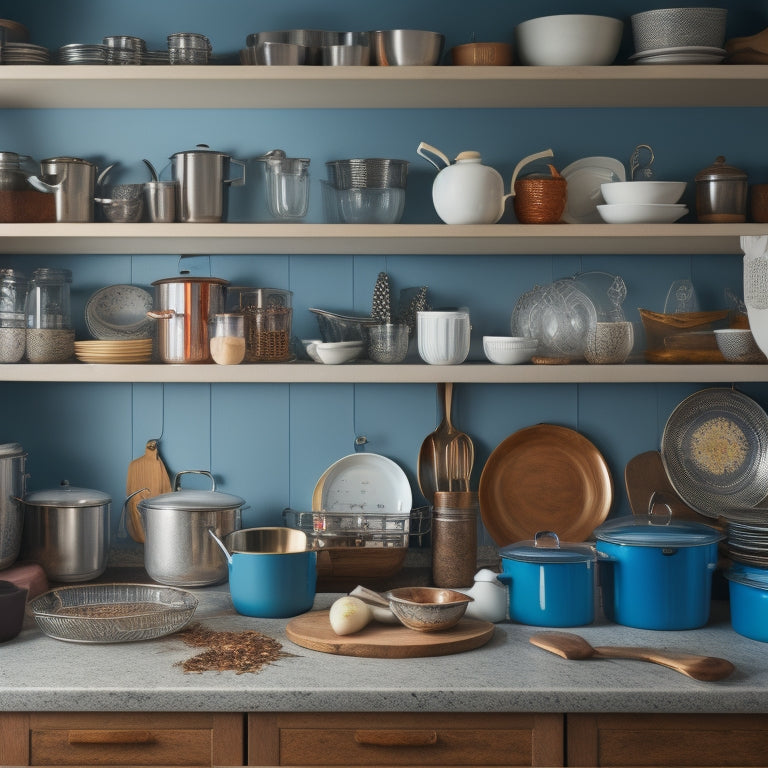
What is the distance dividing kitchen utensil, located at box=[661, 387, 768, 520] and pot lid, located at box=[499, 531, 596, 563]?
495 millimetres

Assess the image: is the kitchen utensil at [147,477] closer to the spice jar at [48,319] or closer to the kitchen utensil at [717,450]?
the spice jar at [48,319]

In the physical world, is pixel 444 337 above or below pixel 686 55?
below

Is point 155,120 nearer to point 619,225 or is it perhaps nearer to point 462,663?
point 619,225

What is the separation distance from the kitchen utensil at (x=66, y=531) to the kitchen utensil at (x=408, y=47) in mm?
1375

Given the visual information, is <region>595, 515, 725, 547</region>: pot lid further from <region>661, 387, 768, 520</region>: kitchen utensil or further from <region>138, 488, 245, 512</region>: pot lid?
<region>138, 488, 245, 512</region>: pot lid

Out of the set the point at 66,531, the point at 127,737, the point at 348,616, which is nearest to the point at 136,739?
the point at 127,737

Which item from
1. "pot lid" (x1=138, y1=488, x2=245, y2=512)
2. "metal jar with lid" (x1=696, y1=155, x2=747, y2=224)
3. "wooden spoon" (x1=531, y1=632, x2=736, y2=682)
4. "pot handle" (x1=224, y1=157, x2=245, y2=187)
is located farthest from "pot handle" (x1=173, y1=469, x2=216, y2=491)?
"metal jar with lid" (x1=696, y1=155, x2=747, y2=224)

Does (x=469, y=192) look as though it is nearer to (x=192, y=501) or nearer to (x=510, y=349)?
(x=510, y=349)

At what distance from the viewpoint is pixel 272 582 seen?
6.98 ft

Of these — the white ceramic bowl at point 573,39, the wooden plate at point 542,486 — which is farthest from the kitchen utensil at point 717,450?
the white ceramic bowl at point 573,39

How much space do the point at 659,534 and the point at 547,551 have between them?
27cm

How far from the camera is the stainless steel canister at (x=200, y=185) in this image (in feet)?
7.63

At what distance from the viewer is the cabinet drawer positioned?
A: 1783mm

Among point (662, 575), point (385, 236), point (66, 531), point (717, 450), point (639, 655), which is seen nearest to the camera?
point (639, 655)
